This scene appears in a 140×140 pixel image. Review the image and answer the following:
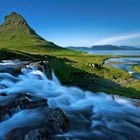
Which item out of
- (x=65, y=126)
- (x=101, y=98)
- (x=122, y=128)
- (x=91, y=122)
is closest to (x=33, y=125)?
(x=65, y=126)

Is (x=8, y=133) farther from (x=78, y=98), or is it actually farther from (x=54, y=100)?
(x=78, y=98)

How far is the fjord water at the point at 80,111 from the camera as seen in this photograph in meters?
24.1

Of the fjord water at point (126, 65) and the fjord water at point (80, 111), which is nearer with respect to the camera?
the fjord water at point (80, 111)

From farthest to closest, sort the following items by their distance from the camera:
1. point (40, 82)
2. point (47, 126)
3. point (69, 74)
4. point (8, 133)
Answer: point (69, 74)
point (40, 82)
point (47, 126)
point (8, 133)

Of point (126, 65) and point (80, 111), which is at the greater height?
point (80, 111)

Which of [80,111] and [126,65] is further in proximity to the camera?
[126,65]

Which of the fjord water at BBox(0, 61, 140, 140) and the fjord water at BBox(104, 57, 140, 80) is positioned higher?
the fjord water at BBox(0, 61, 140, 140)

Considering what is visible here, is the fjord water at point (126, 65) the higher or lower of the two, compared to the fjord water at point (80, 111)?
lower

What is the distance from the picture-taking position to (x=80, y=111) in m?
31.2

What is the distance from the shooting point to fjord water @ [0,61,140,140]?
79.0ft

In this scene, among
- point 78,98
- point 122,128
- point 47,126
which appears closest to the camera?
point 47,126

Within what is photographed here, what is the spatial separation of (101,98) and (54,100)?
832 centimetres

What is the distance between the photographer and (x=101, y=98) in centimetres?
4009

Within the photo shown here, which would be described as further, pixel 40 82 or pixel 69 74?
pixel 69 74
